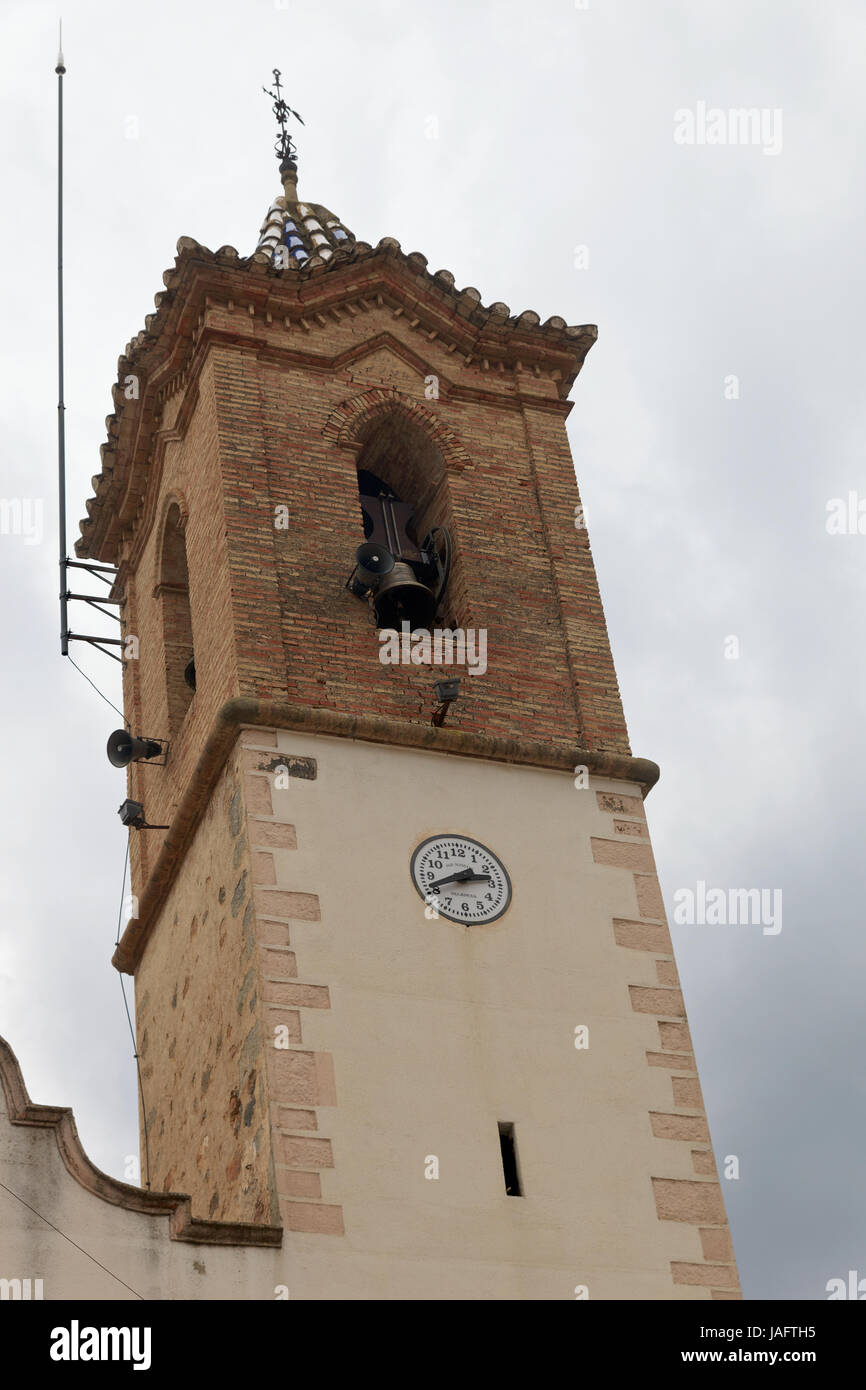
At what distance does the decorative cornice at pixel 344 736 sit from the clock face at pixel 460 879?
0.92m

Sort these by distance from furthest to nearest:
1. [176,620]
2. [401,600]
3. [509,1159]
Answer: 1. [176,620]
2. [401,600]
3. [509,1159]

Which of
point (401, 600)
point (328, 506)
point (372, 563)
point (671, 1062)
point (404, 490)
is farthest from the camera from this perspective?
point (404, 490)

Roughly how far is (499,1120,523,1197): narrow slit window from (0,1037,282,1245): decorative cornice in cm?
209

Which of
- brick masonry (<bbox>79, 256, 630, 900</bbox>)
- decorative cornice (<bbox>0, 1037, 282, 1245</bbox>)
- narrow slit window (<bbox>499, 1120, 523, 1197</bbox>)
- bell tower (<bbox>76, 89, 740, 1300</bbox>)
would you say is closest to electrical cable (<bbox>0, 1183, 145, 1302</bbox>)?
decorative cornice (<bbox>0, 1037, 282, 1245</bbox>)

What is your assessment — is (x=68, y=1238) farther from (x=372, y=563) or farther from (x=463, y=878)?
(x=372, y=563)

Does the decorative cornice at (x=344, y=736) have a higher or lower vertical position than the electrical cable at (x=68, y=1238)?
higher

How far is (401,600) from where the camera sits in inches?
717

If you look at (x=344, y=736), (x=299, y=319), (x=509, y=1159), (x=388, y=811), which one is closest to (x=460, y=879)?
(x=388, y=811)

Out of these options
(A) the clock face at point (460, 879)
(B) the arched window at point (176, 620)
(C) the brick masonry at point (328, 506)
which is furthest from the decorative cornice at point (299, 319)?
(A) the clock face at point (460, 879)

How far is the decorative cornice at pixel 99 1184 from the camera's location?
529 inches

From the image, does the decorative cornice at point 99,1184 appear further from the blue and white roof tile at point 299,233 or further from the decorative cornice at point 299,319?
the blue and white roof tile at point 299,233

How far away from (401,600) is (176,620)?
303 cm
